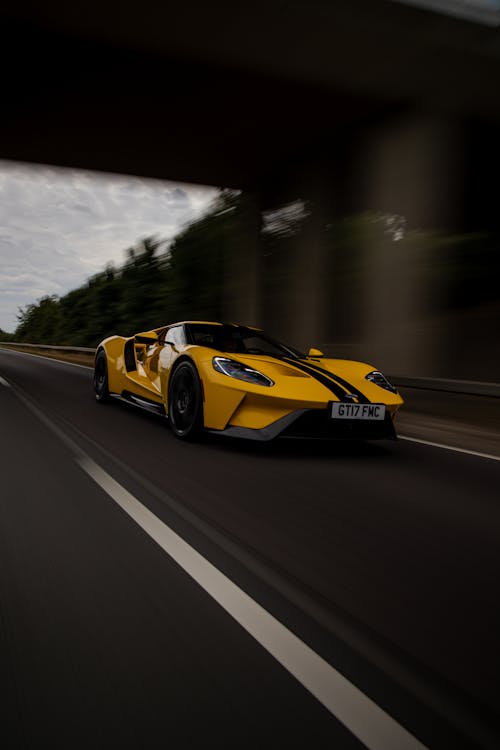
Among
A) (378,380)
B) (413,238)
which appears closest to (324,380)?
(378,380)

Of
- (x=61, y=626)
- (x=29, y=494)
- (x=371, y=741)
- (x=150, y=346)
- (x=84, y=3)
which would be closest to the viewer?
(x=371, y=741)

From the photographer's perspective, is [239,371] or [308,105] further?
[308,105]

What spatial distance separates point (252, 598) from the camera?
2398 millimetres

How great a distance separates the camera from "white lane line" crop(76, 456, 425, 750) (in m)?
1.56

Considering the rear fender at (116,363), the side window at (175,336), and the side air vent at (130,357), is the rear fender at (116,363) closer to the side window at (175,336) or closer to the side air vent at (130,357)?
the side air vent at (130,357)

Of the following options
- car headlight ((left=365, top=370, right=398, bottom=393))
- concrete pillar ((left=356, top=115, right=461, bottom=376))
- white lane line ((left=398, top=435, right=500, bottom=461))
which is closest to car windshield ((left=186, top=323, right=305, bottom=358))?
car headlight ((left=365, top=370, right=398, bottom=393))

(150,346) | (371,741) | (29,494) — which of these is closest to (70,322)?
(150,346)

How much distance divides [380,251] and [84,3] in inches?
228

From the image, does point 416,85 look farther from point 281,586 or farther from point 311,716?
point 311,716

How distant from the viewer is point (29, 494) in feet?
12.8

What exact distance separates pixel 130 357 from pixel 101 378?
48.9 inches

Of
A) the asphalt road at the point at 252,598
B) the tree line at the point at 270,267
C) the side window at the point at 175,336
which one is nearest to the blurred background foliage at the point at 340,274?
the tree line at the point at 270,267

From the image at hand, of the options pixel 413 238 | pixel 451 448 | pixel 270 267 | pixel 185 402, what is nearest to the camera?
pixel 185 402

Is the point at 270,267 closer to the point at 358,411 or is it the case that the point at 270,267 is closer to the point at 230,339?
the point at 230,339
